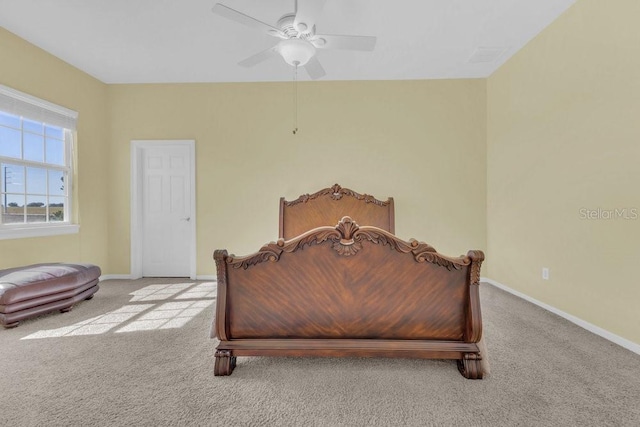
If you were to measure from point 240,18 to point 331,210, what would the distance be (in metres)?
2.28

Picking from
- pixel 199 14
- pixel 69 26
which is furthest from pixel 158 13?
pixel 69 26

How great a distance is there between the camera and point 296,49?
2.15 metres

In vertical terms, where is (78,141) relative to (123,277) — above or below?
above

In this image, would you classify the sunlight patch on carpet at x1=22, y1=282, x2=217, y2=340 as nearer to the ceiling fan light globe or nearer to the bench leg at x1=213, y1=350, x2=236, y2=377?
the bench leg at x1=213, y1=350, x2=236, y2=377

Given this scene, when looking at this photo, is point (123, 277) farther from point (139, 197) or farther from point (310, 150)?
point (310, 150)

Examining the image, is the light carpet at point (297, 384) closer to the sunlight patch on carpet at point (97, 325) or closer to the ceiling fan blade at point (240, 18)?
the sunlight patch on carpet at point (97, 325)

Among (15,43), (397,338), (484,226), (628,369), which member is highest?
(15,43)

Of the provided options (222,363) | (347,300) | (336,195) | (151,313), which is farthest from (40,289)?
(336,195)

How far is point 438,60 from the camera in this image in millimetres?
3445

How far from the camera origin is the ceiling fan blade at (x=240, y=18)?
76.0 inches

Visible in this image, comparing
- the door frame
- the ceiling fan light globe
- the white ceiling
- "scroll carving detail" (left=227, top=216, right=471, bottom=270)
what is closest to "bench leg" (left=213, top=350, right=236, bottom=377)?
"scroll carving detail" (left=227, top=216, right=471, bottom=270)

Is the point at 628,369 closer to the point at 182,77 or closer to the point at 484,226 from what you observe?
Answer: the point at 484,226

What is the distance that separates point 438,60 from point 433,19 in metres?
0.83

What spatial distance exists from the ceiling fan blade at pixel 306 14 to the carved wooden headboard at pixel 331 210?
6.46ft
